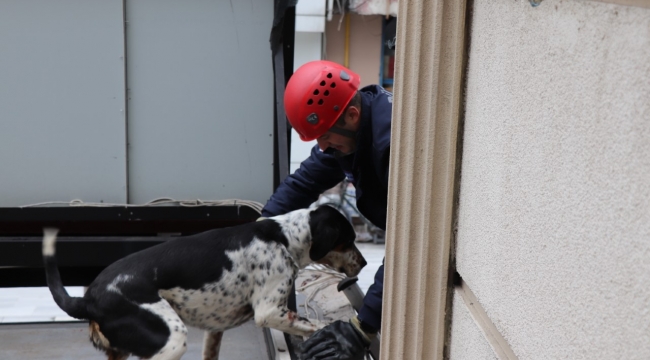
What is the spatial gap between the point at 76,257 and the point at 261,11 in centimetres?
210

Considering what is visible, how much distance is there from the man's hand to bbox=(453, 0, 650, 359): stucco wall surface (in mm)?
1789

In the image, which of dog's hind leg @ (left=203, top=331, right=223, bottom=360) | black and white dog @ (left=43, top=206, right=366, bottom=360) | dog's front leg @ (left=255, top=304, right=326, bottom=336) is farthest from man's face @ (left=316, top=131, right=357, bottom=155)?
dog's hind leg @ (left=203, top=331, right=223, bottom=360)

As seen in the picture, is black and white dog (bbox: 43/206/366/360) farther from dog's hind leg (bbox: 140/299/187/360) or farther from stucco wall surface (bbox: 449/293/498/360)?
stucco wall surface (bbox: 449/293/498/360)

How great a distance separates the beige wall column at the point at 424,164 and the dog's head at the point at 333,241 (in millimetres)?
1964

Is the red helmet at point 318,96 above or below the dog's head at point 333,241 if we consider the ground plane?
above

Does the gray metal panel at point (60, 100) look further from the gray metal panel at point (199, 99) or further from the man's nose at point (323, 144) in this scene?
the man's nose at point (323, 144)

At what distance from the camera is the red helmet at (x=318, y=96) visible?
3285mm

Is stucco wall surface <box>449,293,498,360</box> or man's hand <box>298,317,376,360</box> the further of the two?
man's hand <box>298,317,376,360</box>

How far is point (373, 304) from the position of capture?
10.2ft

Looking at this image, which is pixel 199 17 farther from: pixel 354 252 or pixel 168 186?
pixel 354 252

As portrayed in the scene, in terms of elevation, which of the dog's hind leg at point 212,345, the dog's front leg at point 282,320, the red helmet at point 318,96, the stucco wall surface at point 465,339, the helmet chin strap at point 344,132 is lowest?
the dog's hind leg at point 212,345

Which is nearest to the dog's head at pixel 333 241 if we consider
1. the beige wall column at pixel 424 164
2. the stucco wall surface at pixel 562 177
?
the beige wall column at pixel 424 164

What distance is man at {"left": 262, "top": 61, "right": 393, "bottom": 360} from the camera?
127 inches

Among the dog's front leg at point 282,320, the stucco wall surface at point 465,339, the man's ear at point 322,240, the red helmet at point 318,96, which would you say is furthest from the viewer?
the man's ear at point 322,240
